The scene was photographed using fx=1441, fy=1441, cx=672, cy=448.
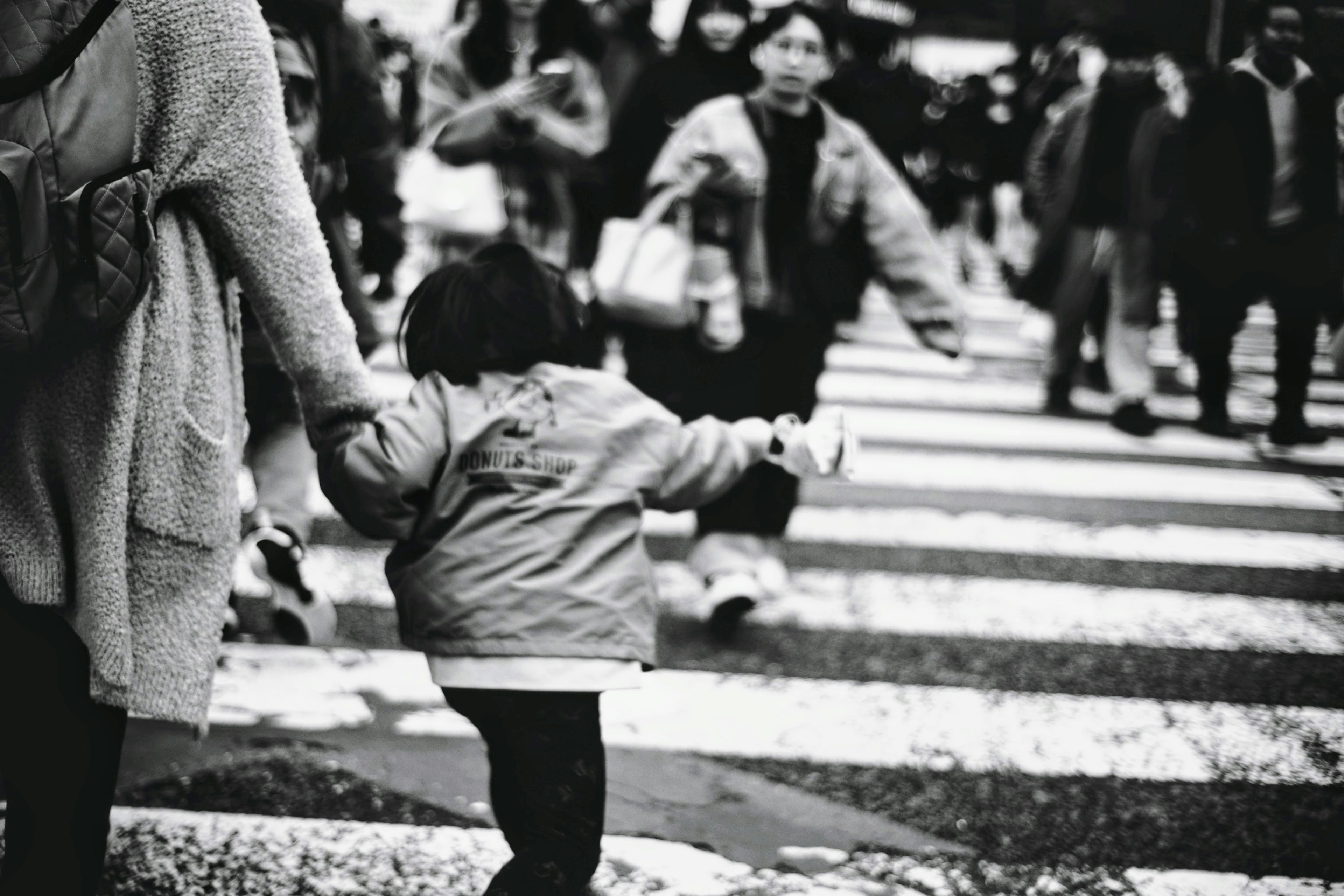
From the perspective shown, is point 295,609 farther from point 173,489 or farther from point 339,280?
point 173,489

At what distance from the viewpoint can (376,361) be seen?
8969 millimetres

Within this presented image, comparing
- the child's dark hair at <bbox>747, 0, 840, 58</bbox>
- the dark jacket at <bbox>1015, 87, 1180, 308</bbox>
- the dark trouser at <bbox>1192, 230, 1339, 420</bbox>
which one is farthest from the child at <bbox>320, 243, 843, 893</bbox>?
the dark jacket at <bbox>1015, 87, 1180, 308</bbox>

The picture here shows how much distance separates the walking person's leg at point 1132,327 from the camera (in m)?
7.88

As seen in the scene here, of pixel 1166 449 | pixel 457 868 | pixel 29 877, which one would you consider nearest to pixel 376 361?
pixel 1166 449

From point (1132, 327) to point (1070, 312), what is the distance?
1.47 feet

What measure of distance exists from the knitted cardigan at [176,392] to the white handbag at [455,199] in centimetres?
361

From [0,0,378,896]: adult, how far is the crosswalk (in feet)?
4.77

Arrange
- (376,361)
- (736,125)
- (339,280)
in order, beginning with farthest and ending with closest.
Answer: (376,361), (736,125), (339,280)

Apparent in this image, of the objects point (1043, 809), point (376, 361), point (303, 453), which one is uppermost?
point (303, 453)

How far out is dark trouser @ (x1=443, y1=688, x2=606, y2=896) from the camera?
2.38 meters

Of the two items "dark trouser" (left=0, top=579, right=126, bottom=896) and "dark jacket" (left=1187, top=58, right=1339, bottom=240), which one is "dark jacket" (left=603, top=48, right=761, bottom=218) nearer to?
"dark jacket" (left=1187, top=58, right=1339, bottom=240)

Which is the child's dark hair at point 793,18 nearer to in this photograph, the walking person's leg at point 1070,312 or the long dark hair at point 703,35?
the long dark hair at point 703,35

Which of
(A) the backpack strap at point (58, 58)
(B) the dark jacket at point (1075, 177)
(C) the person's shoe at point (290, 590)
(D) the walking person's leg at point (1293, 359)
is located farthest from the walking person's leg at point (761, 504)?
(B) the dark jacket at point (1075, 177)

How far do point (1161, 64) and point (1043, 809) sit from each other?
580 cm
